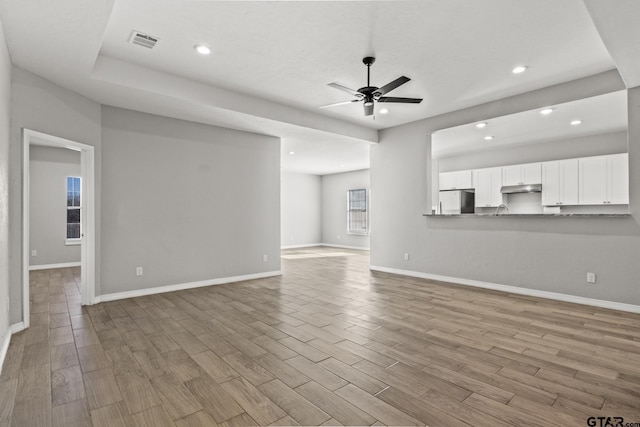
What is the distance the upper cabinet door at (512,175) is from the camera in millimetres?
6943

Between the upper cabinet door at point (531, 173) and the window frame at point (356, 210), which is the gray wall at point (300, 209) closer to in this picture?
the window frame at point (356, 210)

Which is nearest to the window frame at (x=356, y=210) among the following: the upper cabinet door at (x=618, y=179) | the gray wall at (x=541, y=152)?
the gray wall at (x=541, y=152)

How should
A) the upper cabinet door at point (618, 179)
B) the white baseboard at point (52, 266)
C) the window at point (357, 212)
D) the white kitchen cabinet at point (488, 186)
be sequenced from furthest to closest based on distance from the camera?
1. the window at point (357, 212)
2. the white kitchen cabinet at point (488, 186)
3. the white baseboard at point (52, 266)
4. the upper cabinet door at point (618, 179)

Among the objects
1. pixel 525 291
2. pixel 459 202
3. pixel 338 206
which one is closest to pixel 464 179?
pixel 459 202

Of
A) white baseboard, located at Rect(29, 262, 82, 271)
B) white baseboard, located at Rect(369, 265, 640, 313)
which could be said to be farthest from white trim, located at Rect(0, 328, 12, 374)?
white baseboard, located at Rect(369, 265, 640, 313)

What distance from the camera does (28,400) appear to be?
2008mm

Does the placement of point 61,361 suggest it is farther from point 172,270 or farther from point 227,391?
point 172,270

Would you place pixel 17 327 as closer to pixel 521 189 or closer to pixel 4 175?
pixel 4 175

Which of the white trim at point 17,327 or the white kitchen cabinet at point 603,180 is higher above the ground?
the white kitchen cabinet at point 603,180

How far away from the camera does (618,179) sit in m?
5.75

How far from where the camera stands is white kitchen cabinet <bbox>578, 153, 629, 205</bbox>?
5715 mm

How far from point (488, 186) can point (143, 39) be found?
7168 mm

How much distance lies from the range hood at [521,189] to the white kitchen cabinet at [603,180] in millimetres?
694

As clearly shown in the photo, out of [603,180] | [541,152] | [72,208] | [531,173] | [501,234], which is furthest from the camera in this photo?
[72,208]
